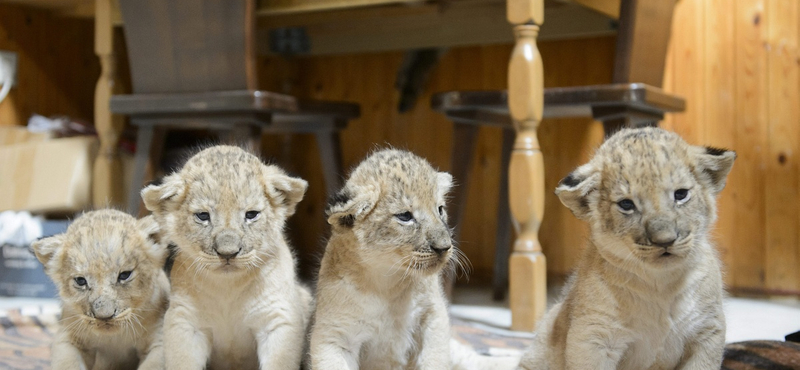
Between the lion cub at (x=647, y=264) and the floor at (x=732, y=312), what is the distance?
0.98 m

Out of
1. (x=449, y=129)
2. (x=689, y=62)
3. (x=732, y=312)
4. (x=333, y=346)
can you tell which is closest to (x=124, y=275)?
(x=333, y=346)

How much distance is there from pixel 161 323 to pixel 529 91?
54.3 inches

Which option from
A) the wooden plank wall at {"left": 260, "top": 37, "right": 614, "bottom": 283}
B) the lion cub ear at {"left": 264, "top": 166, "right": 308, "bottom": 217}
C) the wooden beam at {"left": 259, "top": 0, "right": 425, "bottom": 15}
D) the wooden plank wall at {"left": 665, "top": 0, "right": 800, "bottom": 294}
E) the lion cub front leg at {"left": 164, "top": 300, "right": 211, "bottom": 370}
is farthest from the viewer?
the wooden plank wall at {"left": 260, "top": 37, "right": 614, "bottom": 283}

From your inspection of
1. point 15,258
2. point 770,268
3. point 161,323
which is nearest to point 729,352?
point 161,323

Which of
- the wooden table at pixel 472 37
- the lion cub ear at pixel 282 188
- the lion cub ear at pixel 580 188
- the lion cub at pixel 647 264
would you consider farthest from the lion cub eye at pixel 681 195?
the wooden table at pixel 472 37

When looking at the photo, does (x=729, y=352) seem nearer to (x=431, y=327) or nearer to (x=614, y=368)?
(x=614, y=368)

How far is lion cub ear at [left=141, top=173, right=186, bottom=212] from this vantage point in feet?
5.86

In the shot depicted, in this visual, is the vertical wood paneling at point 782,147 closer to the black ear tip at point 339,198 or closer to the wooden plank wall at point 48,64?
the black ear tip at point 339,198

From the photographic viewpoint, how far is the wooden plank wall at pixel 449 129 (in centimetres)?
399

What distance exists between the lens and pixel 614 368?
1542mm

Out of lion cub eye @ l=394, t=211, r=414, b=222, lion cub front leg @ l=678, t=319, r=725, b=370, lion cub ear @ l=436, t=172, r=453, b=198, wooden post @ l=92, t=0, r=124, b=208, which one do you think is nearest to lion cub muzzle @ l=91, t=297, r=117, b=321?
lion cub eye @ l=394, t=211, r=414, b=222

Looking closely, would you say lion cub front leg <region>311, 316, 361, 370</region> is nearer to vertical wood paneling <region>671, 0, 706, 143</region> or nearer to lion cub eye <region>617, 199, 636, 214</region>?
lion cub eye <region>617, 199, 636, 214</region>

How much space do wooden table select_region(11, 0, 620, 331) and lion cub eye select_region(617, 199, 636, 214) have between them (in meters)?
1.01

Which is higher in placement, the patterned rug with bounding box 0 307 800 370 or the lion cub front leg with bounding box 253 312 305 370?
the lion cub front leg with bounding box 253 312 305 370
